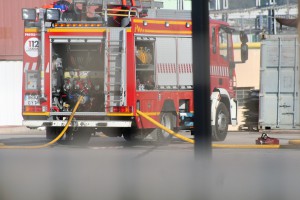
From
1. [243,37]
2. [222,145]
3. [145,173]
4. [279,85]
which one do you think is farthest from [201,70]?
[279,85]

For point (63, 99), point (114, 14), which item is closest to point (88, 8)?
point (114, 14)

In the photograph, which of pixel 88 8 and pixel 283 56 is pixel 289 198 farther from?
pixel 283 56

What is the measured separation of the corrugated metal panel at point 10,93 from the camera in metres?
36.4

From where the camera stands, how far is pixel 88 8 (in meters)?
20.6

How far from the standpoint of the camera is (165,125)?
2064 centimetres

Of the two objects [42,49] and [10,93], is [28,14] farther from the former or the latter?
[10,93]

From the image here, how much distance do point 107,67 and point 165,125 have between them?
2.13m

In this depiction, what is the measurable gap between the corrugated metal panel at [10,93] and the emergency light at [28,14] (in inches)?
660

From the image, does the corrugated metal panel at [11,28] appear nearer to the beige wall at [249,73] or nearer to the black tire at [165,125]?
the beige wall at [249,73]

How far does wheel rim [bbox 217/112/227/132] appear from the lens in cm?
2195

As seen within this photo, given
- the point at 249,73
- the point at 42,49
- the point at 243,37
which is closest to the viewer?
the point at 42,49

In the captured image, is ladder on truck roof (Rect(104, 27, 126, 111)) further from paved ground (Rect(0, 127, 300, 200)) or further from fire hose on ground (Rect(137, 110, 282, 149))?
paved ground (Rect(0, 127, 300, 200))

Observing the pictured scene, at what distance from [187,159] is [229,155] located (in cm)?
172

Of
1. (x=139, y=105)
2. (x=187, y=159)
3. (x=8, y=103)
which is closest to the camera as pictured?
(x=187, y=159)
